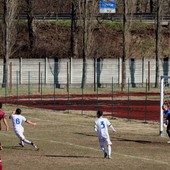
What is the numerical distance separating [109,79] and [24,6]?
24.4 m

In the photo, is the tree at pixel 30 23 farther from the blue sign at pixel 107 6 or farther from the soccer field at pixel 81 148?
the soccer field at pixel 81 148

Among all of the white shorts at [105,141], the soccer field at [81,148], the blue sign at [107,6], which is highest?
the blue sign at [107,6]

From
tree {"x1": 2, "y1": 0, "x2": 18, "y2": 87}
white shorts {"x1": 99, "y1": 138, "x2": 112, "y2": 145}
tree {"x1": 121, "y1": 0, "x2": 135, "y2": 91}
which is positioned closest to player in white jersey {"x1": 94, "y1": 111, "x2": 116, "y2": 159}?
white shorts {"x1": 99, "y1": 138, "x2": 112, "y2": 145}

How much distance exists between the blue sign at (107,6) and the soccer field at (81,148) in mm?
56385

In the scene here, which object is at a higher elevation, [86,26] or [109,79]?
[86,26]

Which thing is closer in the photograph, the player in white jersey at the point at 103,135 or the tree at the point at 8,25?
the player in white jersey at the point at 103,135

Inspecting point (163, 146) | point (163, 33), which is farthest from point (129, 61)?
point (163, 146)

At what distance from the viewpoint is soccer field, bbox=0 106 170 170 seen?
23.0 meters

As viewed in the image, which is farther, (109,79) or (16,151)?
(109,79)

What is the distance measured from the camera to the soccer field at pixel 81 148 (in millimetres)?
23047

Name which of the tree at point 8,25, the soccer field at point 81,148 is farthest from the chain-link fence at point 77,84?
the soccer field at point 81,148

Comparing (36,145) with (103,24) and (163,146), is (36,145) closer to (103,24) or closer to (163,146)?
(163,146)

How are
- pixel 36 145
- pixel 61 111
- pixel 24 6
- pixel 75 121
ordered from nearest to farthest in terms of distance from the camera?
pixel 36 145 < pixel 75 121 < pixel 61 111 < pixel 24 6

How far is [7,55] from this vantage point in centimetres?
7000
